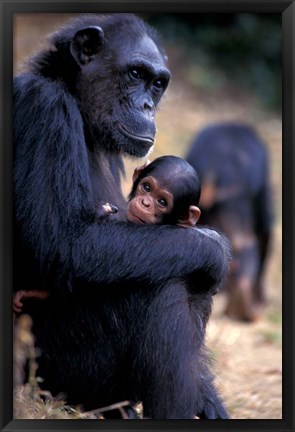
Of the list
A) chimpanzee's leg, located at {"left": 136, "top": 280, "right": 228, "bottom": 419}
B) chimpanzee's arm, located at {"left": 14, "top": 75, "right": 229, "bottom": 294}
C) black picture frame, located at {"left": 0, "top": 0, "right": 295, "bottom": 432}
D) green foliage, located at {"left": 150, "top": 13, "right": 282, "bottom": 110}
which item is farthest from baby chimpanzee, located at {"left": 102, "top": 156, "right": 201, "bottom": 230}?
green foliage, located at {"left": 150, "top": 13, "right": 282, "bottom": 110}

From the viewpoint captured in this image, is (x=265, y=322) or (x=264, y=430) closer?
(x=264, y=430)

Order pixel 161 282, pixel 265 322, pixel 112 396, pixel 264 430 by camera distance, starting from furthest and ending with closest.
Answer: pixel 265 322
pixel 112 396
pixel 161 282
pixel 264 430

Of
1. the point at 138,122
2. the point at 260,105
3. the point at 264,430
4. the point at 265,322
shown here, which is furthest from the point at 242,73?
the point at 264,430

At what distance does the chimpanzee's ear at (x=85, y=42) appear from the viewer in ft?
14.9

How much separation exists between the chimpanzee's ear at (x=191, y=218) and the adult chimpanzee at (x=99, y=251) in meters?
0.17

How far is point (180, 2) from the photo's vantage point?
13.0 ft

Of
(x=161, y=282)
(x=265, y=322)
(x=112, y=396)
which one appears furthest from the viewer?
(x=265, y=322)

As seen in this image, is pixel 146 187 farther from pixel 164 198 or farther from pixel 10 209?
pixel 10 209

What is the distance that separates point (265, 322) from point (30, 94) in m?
5.32

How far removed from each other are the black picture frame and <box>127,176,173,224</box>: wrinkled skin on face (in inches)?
29.5

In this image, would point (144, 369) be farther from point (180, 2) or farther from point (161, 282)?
point (180, 2)

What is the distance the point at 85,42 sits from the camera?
4559 mm

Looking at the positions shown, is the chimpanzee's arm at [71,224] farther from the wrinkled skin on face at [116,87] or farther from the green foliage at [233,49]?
the green foliage at [233,49]

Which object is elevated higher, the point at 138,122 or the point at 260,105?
the point at 260,105
